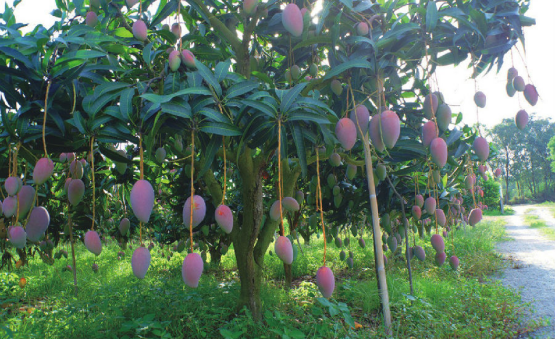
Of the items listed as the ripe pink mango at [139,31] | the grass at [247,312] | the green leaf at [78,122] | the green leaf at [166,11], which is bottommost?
the grass at [247,312]

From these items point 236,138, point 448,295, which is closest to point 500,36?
point 236,138

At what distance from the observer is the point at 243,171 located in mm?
1990

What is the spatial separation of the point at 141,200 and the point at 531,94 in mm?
1128

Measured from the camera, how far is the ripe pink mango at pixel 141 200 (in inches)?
31.9

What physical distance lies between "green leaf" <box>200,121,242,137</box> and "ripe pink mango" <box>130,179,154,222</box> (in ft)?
0.68

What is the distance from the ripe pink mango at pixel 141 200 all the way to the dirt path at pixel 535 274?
2666 mm

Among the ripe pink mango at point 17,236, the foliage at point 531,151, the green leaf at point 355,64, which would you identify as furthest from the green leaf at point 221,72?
the foliage at point 531,151

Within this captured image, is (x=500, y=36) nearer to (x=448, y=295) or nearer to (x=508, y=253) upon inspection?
(x=448, y=295)

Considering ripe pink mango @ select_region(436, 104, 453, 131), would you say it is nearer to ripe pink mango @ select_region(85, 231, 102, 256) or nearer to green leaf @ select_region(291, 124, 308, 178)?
green leaf @ select_region(291, 124, 308, 178)

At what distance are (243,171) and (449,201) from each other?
137 cm

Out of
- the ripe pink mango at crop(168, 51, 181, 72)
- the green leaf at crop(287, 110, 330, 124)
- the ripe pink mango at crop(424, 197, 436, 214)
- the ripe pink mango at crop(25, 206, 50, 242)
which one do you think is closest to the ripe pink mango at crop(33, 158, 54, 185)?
the ripe pink mango at crop(25, 206, 50, 242)

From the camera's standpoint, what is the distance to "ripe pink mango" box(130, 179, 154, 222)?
0.81m

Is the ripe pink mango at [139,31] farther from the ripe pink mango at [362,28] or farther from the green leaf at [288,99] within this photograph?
the ripe pink mango at [362,28]

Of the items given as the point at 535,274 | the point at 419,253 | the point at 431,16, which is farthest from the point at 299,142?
the point at 535,274
